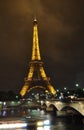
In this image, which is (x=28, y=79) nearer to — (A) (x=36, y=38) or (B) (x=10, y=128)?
(A) (x=36, y=38)

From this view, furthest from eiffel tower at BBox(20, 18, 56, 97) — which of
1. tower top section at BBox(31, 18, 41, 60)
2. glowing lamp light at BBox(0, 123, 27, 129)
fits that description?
glowing lamp light at BBox(0, 123, 27, 129)

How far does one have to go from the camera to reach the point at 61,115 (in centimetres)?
5819

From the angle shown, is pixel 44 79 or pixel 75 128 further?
pixel 44 79

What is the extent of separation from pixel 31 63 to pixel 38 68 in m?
1.92

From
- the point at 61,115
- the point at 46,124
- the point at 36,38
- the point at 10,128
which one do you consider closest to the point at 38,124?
the point at 46,124

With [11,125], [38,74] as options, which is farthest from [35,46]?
[11,125]

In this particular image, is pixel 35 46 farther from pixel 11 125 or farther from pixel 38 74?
pixel 11 125

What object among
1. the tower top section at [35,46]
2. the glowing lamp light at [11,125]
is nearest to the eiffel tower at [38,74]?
the tower top section at [35,46]

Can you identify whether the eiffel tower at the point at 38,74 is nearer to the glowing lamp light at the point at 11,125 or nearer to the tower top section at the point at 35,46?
the tower top section at the point at 35,46

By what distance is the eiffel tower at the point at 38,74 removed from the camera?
86125 mm

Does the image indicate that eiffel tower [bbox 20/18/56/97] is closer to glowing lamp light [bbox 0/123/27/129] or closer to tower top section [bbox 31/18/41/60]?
tower top section [bbox 31/18/41/60]

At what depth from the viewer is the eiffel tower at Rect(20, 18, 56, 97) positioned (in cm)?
8612

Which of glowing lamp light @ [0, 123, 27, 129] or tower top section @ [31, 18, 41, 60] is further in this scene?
tower top section @ [31, 18, 41, 60]

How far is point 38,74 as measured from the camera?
89625 millimetres
